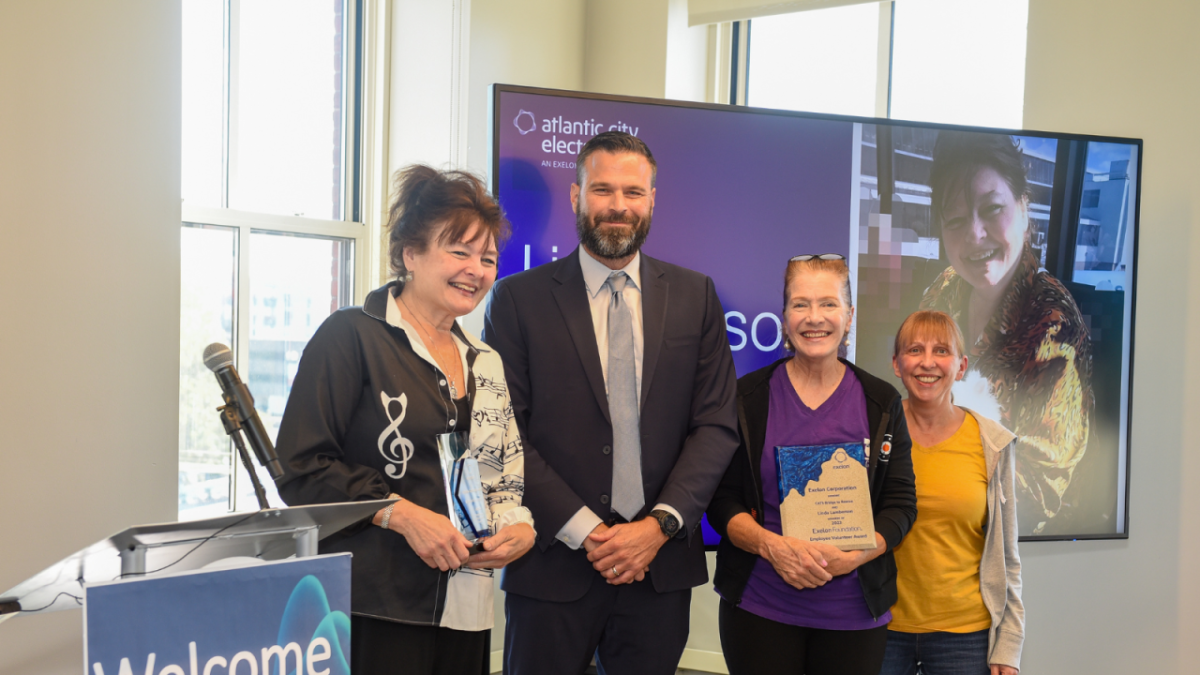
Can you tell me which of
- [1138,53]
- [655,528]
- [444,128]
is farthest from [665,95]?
[655,528]

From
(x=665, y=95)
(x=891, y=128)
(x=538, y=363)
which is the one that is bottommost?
(x=538, y=363)

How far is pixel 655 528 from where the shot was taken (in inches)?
76.8

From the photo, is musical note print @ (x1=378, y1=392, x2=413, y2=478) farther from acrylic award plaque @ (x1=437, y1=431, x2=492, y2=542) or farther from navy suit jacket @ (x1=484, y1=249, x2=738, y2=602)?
navy suit jacket @ (x1=484, y1=249, x2=738, y2=602)

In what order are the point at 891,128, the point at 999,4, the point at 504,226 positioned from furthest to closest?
the point at 999,4 → the point at 891,128 → the point at 504,226

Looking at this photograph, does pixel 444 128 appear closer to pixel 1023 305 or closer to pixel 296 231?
pixel 296 231

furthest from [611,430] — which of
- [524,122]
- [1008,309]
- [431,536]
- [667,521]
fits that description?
[1008,309]

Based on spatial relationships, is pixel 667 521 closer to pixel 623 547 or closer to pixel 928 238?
pixel 623 547

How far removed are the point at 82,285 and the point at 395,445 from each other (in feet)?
2.86

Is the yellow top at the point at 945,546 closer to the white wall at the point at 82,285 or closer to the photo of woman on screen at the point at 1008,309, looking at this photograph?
the photo of woman on screen at the point at 1008,309

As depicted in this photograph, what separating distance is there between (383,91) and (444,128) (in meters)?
0.36

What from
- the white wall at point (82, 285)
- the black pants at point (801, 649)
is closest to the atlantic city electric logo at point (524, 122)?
the white wall at point (82, 285)

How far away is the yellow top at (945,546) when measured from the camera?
207 cm

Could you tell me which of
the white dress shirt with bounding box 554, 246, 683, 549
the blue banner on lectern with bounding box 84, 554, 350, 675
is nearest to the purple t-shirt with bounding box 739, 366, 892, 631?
the white dress shirt with bounding box 554, 246, 683, 549

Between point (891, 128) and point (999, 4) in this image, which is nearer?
point (891, 128)
